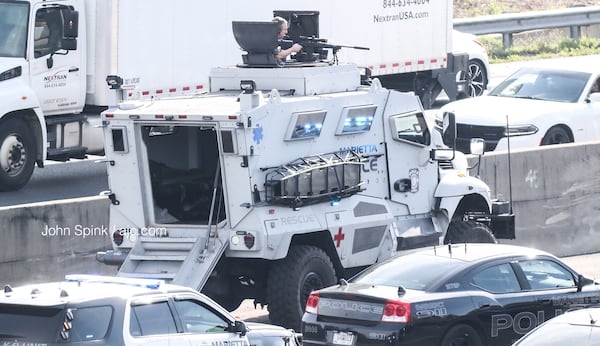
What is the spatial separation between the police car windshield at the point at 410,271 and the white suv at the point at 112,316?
1.66 m

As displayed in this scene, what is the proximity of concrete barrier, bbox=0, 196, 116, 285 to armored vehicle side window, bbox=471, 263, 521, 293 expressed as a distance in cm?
499

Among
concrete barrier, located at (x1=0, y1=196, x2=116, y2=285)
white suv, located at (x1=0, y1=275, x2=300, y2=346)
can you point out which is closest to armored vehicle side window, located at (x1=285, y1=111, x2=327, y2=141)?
concrete barrier, located at (x1=0, y1=196, x2=116, y2=285)

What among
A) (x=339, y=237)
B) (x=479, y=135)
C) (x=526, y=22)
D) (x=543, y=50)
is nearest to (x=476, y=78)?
(x=526, y=22)

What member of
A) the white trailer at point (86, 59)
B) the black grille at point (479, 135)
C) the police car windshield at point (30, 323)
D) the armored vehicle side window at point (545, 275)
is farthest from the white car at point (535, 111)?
the police car windshield at point (30, 323)

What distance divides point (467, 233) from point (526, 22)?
67.7ft

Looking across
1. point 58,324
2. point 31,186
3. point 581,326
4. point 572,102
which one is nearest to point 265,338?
point 58,324

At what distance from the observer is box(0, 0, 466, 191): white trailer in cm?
1984

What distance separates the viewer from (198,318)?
442 inches

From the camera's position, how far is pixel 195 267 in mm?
14133

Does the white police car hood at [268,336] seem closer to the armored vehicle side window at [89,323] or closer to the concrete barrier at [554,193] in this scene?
the armored vehicle side window at [89,323]

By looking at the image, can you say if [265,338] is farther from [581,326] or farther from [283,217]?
[581,326]

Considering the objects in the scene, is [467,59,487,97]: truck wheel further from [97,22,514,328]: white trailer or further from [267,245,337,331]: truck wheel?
[267,245,337,331]: truck wheel

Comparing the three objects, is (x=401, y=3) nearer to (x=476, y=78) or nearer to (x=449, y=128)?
(x=476, y=78)

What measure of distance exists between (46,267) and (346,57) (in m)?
10.5
